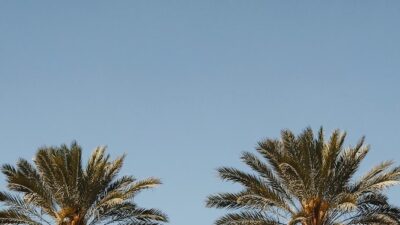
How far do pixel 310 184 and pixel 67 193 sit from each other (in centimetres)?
904

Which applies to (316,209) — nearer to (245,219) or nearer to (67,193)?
(245,219)

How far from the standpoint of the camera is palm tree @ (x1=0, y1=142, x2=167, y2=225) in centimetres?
2472

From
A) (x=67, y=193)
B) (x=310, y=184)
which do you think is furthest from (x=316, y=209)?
(x=67, y=193)

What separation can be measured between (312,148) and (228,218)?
159 inches

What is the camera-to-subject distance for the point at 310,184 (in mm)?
23797

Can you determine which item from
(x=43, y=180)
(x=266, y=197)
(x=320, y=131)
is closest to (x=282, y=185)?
(x=266, y=197)

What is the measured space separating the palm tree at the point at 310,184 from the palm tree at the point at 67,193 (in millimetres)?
3317

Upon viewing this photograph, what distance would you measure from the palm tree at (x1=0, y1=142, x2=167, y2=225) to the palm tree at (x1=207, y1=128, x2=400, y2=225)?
3.32m

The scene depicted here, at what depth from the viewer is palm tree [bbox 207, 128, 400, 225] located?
934 inches

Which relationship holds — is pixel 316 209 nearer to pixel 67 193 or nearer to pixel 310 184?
pixel 310 184

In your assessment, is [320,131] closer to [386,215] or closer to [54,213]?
[386,215]

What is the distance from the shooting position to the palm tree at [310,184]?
23.7 m

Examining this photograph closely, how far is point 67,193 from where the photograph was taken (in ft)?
81.1

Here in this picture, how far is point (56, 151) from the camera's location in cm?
2550
